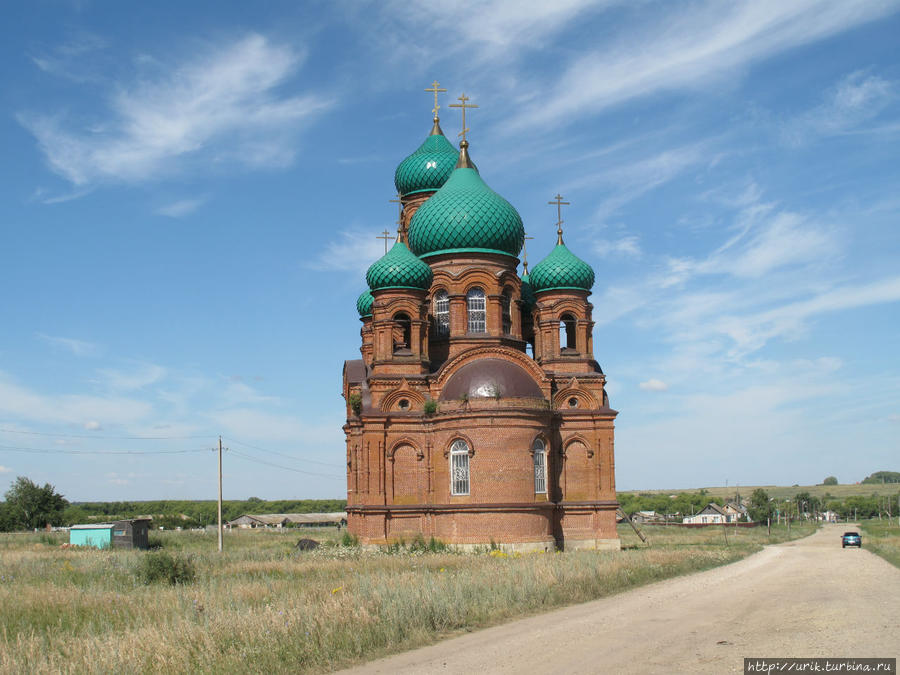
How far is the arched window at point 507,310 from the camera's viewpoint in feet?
97.2

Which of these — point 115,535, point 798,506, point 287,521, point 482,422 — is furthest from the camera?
point 798,506

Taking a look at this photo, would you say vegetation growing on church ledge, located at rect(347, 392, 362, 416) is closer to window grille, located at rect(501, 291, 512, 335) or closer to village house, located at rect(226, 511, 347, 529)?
window grille, located at rect(501, 291, 512, 335)

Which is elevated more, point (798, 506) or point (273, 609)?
point (273, 609)

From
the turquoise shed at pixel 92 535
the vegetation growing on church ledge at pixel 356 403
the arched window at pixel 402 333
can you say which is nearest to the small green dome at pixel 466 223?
the arched window at pixel 402 333

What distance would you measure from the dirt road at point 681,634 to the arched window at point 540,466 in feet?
30.0

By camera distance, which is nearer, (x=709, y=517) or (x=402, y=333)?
(x=402, y=333)

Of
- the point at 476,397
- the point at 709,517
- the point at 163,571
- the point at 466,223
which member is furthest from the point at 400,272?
the point at 709,517

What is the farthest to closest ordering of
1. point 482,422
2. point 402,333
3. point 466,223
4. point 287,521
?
point 287,521 → point 402,333 → point 466,223 → point 482,422

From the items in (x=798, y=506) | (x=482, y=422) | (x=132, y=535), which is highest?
(x=482, y=422)

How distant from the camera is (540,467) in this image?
2655cm

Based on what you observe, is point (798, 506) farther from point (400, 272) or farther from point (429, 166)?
point (400, 272)

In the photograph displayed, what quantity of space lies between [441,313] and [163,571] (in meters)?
13.9

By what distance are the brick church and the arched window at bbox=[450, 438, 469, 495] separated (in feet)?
0.10

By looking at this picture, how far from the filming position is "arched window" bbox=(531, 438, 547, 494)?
26.3 m
